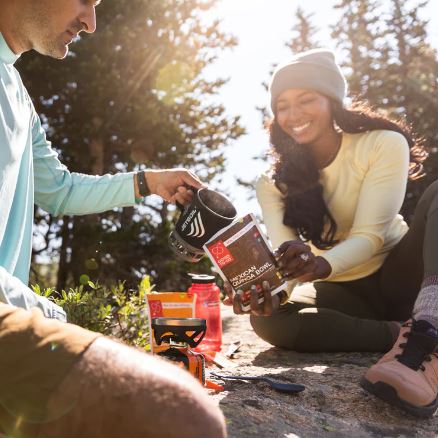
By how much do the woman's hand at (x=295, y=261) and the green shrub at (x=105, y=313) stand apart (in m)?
1.13

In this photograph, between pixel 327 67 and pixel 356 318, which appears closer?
pixel 356 318

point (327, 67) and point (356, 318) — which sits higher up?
point (327, 67)

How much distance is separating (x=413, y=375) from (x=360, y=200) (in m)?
1.55

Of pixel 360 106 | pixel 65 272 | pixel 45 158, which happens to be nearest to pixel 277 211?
pixel 360 106

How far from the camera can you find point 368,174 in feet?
11.7

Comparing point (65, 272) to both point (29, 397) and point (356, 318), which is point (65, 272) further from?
point (29, 397)

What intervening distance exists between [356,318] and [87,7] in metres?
2.38

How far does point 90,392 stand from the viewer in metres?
1.22

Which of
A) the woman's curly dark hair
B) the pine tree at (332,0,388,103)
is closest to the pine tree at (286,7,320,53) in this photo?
the pine tree at (332,0,388,103)

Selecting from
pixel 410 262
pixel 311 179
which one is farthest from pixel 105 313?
pixel 410 262

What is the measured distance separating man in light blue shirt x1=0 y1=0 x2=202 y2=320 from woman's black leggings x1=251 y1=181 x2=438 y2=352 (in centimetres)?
152

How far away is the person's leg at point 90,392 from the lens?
1212 mm

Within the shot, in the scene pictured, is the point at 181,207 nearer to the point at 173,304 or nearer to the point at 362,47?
the point at 173,304

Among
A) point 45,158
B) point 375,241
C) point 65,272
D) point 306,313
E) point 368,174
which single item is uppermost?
point 45,158
